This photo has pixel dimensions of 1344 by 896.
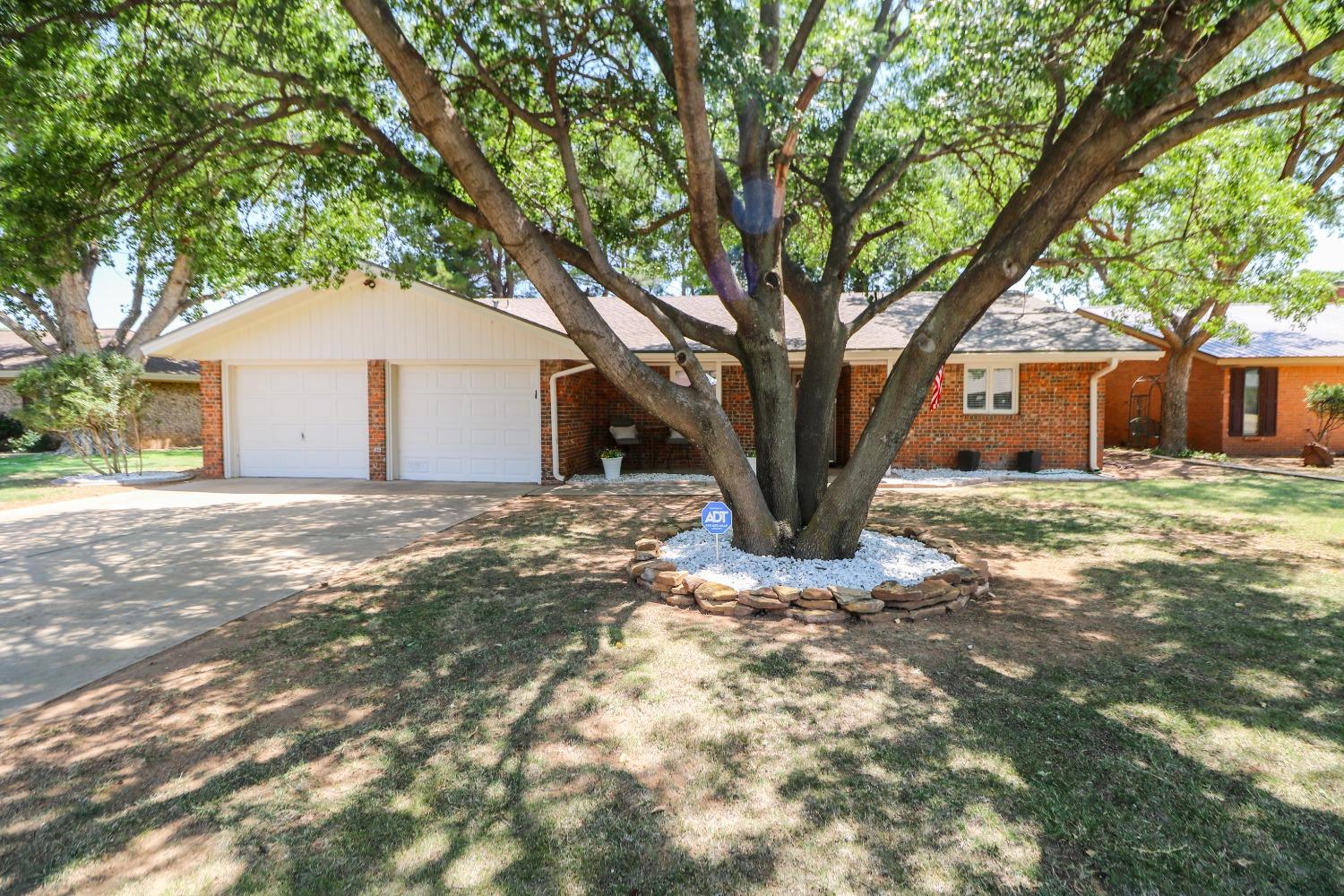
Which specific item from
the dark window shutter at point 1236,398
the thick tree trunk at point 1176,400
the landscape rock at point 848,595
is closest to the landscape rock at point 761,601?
the landscape rock at point 848,595

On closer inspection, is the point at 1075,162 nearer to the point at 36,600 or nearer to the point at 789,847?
the point at 789,847

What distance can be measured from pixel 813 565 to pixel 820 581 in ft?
1.12

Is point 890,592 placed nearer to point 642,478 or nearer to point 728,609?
point 728,609

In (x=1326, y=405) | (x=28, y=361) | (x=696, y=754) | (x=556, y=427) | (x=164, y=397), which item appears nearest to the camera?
(x=696, y=754)

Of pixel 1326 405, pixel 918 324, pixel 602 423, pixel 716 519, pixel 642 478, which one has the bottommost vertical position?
pixel 642 478

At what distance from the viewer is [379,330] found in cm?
1276

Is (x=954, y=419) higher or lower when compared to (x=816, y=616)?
higher

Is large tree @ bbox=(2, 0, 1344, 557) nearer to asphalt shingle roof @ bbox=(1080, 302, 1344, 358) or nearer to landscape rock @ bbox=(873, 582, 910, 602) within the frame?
landscape rock @ bbox=(873, 582, 910, 602)

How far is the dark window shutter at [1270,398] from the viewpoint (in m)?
16.8

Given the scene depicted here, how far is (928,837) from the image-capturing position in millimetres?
2598

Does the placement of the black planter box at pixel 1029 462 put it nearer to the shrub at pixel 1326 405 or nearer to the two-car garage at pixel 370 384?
the shrub at pixel 1326 405

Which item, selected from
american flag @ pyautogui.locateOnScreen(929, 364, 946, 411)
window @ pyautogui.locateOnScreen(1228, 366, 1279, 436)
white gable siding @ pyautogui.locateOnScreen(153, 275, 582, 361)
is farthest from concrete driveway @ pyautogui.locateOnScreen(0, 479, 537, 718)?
window @ pyautogui.locateOnScreen(1228, 366, 1279, 436)

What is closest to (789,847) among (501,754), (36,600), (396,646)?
(501,754)

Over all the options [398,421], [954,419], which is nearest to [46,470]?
[398,421]
